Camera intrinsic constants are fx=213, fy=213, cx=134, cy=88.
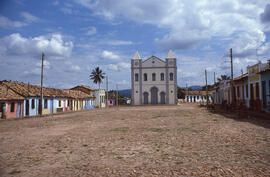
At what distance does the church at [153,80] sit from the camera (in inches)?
1629

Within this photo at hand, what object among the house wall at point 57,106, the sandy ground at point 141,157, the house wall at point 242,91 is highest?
the house wall at point 242,91

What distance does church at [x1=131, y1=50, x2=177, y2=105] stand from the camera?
136 ft

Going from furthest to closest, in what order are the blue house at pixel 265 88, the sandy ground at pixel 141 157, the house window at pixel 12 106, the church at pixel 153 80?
the church at pixel 153 80, the house window at pixel 12 106, the blue house at pixel 265 88, the sandy ground at pixel 141 157

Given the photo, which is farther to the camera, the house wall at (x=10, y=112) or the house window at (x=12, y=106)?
the house window at (x=12, y=106)

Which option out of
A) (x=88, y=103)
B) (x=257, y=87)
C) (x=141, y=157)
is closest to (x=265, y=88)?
(x=257, y=87)

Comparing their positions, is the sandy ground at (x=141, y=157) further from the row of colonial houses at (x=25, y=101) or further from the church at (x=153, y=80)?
the church at (x=153, y=80)

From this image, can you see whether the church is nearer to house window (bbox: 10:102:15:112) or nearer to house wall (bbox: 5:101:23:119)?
house wall (bbox: 5:101:23:119)

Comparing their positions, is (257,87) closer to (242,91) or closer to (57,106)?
(242,91)

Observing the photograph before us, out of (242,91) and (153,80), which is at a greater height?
(153,80)

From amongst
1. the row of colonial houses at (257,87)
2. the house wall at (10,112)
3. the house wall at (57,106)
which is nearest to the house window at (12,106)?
the house wall at (10,112)

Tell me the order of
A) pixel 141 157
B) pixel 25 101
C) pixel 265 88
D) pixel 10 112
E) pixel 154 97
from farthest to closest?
pixel 154 97
pixel 25 101
pixel 10 112
pixel 265 88
pixel 141 157

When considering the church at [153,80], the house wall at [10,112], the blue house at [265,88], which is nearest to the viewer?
the blue house at [265,88]

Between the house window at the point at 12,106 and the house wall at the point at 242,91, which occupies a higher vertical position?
the house wall at the point at 242,91

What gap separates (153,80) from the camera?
42.0 metres
